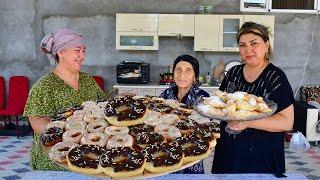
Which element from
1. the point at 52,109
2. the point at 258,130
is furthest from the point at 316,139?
the point at 52,109

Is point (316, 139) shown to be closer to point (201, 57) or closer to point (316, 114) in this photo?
point (316, 114)

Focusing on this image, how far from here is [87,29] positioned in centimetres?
690

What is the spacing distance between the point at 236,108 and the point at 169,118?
326 millimetres

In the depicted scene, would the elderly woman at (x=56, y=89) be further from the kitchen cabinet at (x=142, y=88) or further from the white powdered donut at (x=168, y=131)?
the kitchen cabinet at (x=142, y=88)

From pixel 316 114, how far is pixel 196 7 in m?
2.33

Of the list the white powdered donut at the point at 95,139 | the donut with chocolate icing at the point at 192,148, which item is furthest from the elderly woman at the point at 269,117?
the white powdered donut at the point at 95,139

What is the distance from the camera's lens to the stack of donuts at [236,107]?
2.04 metres

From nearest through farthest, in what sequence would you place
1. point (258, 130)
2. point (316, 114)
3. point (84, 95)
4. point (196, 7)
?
point (258, 130) < point (84, 95) < point (316, 114) < point (196, 7)

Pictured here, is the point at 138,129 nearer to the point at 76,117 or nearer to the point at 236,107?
the point at 76,117

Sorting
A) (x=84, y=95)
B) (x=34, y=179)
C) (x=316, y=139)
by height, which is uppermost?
(x=84, y=95)

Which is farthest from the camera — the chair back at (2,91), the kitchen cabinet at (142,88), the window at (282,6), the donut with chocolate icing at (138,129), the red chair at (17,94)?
the chair back at (2,91)

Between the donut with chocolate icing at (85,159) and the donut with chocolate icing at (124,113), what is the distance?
0.22 metres

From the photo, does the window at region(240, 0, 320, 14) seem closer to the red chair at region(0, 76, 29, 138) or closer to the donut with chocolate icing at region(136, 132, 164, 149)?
the red chair at region(0, 76, 29, 138)

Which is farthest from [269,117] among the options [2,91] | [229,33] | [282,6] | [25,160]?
[2,91]
